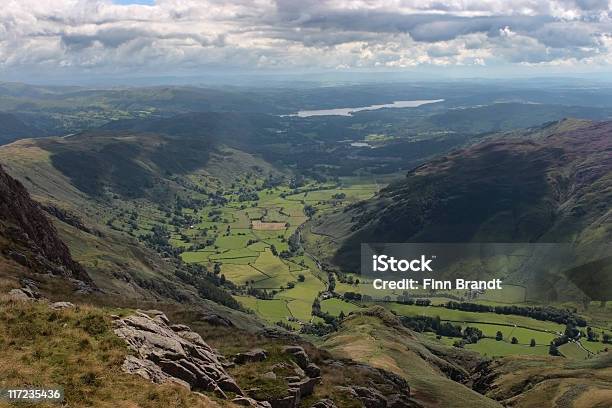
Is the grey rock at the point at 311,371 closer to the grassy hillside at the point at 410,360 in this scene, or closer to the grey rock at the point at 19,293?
the grey rock at the point at 19,293

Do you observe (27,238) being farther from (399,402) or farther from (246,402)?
(399,402)

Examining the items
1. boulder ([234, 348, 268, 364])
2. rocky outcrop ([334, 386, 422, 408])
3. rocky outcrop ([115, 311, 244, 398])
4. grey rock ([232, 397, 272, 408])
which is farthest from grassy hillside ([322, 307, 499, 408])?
rocky outcrop ([115, 311, 244, 398])

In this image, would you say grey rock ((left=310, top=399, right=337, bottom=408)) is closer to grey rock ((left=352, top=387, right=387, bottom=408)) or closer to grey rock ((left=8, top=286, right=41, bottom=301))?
grey rock ((left=352, top=387, right=387, bottom=408))

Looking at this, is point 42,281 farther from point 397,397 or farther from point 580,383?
point 580,383

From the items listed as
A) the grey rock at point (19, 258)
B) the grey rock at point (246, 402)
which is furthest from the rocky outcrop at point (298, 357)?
the grey rock at point (19, 258)

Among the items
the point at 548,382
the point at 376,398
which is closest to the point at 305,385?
the point at 376,398

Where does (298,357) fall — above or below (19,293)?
below
